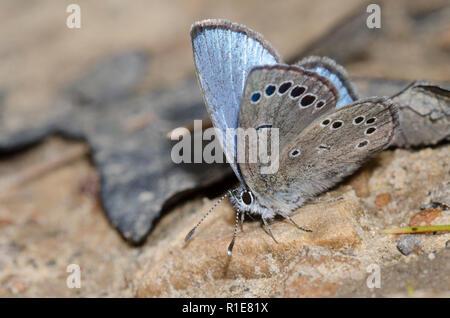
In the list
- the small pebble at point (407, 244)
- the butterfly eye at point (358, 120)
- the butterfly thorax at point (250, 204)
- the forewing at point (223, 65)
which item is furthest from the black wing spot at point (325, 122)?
the small pebble at point (407, 244)

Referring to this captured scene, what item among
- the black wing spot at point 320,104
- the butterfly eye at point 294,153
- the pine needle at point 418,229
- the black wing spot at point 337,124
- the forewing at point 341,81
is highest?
the forewing at point 341,81

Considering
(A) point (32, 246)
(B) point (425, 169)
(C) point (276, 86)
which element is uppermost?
(C) point (276, 86)

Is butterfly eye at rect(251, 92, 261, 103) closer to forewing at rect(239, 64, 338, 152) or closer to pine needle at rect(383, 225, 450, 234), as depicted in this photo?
forewing at rect(239, 64, 338, 152)

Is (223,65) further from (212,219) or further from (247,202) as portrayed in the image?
(212,219)

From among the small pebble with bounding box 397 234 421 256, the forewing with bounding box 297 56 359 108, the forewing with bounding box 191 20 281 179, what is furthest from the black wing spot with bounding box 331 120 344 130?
the small pebble with bounding box 397 234 421 256

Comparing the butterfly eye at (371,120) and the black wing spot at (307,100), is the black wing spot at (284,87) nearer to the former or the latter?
the black wing spot at (307,100)
